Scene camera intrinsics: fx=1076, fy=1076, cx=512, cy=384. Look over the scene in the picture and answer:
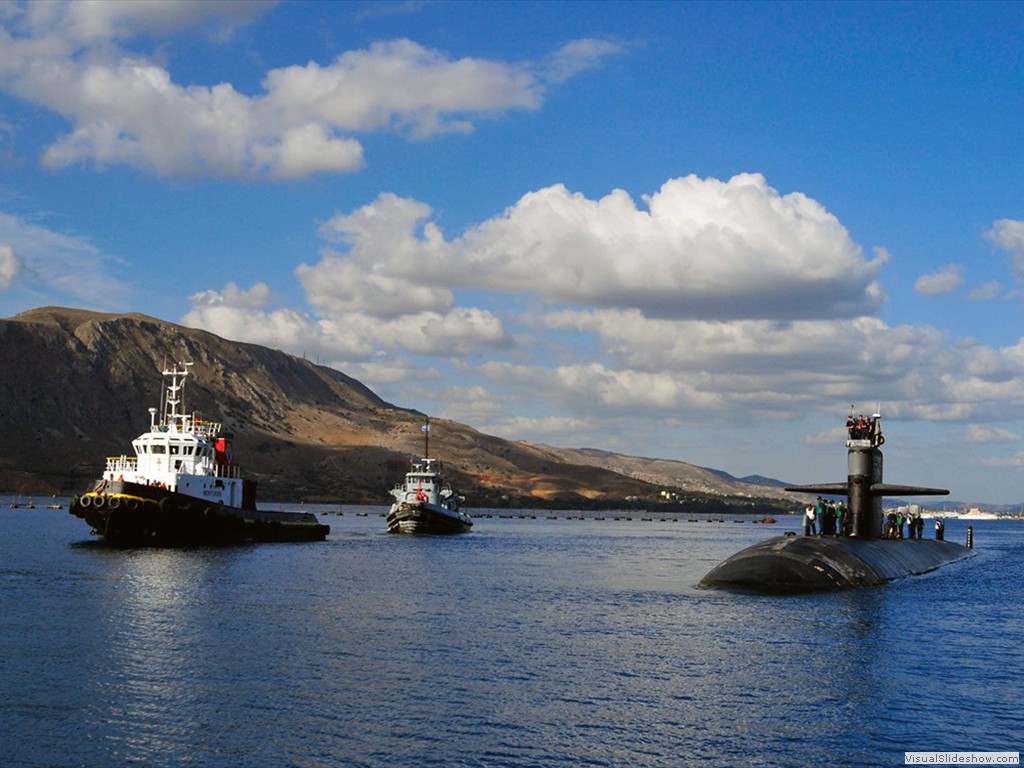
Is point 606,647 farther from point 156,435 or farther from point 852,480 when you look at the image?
point 156,435

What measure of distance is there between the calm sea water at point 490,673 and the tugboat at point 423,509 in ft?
165

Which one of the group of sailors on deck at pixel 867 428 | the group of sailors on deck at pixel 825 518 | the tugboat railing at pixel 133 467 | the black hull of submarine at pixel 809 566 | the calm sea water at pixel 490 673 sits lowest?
the calm sea water at pixel 490 673

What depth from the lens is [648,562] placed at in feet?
262

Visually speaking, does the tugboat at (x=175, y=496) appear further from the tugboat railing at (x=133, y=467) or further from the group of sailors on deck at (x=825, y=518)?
the group of sailors on deck at (x=825, y=518)

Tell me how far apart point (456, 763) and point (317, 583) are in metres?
35.5

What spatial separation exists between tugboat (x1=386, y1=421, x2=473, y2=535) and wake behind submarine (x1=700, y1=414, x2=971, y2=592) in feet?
167

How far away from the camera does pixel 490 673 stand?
31438mm

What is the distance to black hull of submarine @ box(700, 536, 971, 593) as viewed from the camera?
2034 inches

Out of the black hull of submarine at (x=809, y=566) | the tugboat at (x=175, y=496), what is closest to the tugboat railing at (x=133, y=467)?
the tugboat at (x=175, y=496)

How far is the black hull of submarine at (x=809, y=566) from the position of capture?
169 ft

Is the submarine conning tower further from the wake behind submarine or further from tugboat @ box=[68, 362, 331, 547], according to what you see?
tugboat @ box=[68, 362, 331, 547]

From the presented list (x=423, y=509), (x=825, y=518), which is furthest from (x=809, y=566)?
(x=423, y=509)

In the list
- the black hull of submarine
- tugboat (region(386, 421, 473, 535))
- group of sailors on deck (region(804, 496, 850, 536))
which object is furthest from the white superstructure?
group of sailors on deck (region(804, 496, 850, 536))

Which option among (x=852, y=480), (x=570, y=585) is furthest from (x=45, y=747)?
(x=852, y=480)
